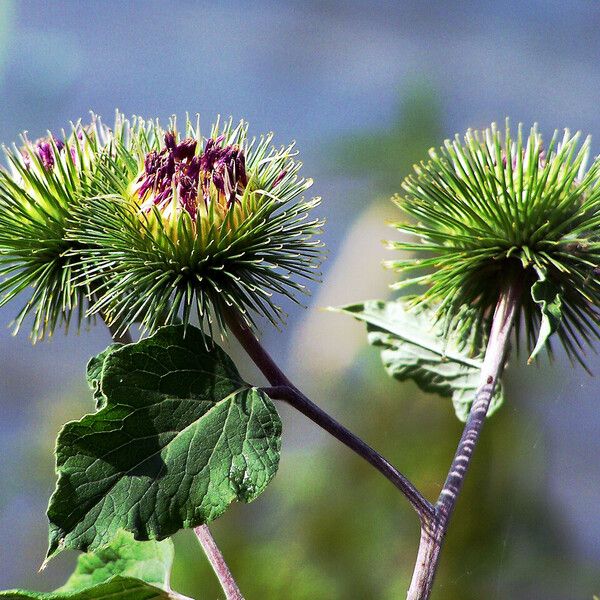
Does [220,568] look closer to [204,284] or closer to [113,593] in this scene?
[113,593]

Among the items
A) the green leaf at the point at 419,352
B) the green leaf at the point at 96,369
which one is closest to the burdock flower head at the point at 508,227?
the green leaf at the point at 419,352

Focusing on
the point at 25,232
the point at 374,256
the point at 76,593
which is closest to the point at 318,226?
the point at 25,232

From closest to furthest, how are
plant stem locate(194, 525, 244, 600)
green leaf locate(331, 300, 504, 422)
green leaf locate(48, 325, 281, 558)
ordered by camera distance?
1. green leaf locate(48, 325, 281, 558)
2. plant stem locate(194, 525, 244, 600)
3. green leaf locate(331, 300, 504, 422)

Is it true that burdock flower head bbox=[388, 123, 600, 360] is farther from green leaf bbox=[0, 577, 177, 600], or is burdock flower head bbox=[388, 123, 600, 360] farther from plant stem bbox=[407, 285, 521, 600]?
green leaf bbox=[0, 577, 177, 600]

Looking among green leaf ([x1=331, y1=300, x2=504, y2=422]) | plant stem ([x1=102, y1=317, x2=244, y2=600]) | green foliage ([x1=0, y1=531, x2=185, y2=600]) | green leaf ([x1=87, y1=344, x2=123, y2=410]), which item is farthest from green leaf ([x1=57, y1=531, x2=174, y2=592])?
green leaf ([x1=331, y1=300, x2=504, y2=422])

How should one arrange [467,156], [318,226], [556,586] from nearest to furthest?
[318,226]
[467,156]
[556,586]

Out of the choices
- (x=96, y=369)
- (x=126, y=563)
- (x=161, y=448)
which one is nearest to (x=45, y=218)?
(x=96, y=369)

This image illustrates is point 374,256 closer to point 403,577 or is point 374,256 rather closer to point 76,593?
point 403,577
